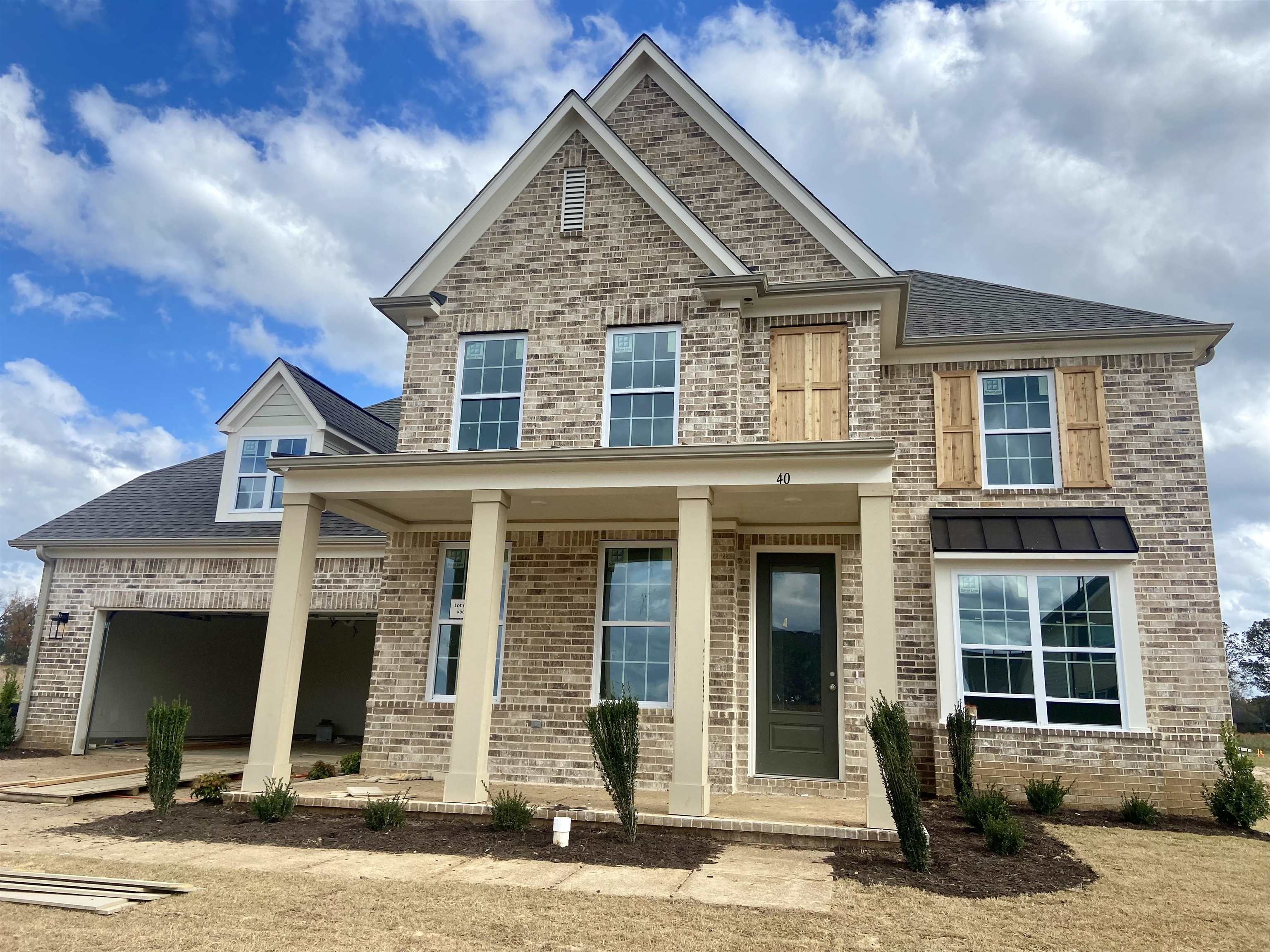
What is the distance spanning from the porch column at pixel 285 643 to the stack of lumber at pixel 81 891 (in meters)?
Result: 2.90

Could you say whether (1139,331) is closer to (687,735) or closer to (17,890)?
(687,735)

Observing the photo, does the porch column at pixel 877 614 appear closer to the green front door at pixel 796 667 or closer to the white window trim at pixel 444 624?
the green front door at pixel 796 667

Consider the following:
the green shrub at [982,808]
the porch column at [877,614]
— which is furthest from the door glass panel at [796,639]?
the green shrub at [982,808]

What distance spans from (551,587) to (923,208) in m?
18.2

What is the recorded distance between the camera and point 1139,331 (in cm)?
1109

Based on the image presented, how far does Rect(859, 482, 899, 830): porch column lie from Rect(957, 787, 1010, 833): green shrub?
3.47 ft

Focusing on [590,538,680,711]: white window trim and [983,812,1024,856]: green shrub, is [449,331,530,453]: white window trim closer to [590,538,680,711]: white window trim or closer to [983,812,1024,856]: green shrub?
[590,538,680,711]: white window trim

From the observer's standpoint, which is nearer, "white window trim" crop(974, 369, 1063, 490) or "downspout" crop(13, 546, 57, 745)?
"white window trim" crop(974, 369, 1063, 490)

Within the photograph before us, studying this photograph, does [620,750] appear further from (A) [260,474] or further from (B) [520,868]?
(A) [260,474]

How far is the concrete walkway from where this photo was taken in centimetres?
583

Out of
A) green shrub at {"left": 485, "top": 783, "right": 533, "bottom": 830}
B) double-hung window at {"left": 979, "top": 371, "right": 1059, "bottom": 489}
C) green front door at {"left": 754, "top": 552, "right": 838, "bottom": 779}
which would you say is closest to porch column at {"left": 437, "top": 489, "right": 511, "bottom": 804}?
green shrub at {"left": 485, "top": 783, "right": 533, "bottom": 830}

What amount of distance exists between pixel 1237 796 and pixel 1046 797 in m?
2.21

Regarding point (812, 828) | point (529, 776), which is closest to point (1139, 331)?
point (812, 828)

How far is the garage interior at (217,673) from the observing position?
16141mm
